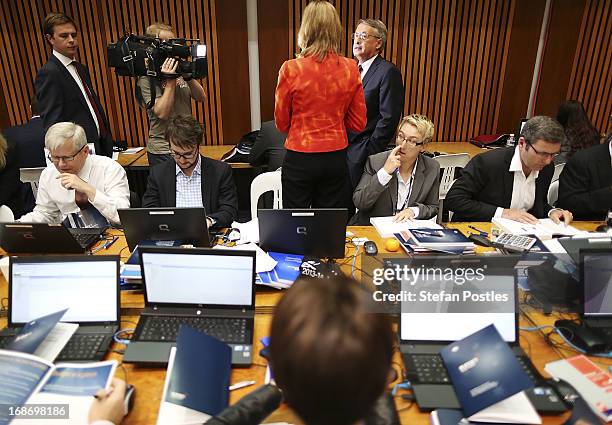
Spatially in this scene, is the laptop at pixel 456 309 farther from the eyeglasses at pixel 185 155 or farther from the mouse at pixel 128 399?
the eyeglasses at pixel 185 155

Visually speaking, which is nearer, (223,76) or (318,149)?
(318,149)

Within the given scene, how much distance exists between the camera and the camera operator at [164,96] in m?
3.17

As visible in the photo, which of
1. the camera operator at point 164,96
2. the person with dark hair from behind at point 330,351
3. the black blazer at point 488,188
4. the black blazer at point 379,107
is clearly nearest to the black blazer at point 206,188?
the camera operator at point 164,96

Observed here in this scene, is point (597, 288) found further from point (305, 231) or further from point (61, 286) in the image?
point (61, 286)

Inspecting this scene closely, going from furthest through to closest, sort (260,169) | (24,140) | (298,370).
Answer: (260,169)
(24,140)
(298,370)

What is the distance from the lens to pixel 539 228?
2418mm

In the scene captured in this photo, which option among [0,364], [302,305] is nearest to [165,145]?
[0,364]

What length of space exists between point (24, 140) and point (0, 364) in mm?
2662

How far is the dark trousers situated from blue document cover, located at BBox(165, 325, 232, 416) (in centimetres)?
170

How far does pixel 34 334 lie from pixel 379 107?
281cm

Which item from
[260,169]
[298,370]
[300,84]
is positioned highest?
[300,84]

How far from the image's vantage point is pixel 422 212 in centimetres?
265

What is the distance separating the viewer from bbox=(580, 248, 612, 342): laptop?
159cm

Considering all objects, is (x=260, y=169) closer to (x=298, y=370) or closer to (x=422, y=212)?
(x=422, y=212)
